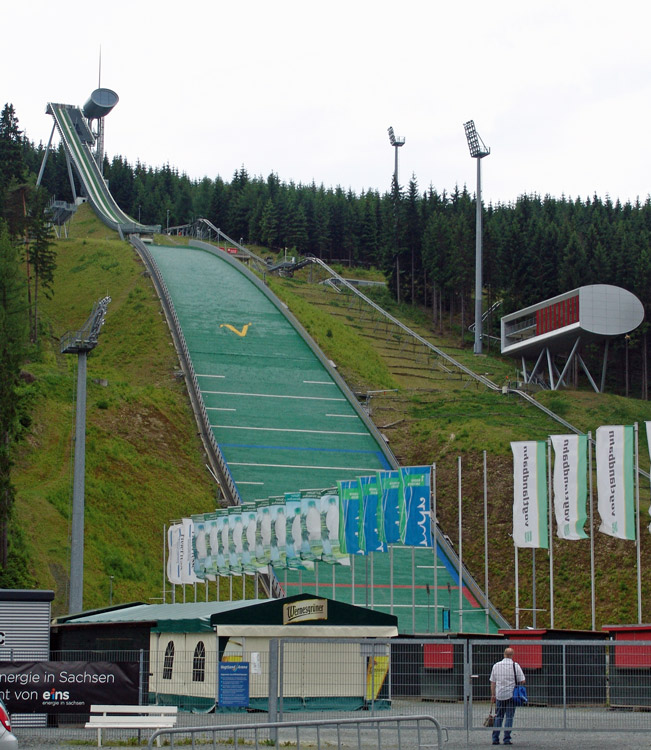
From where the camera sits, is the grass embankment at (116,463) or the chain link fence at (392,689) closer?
the chain link fence at (392,689)

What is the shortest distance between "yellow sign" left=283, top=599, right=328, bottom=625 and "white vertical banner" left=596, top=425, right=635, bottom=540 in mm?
10635

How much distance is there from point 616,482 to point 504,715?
14728 millimetres

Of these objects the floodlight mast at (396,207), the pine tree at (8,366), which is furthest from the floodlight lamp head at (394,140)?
the pine tree at (8,366)

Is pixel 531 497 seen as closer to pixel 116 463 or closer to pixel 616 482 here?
pixel 616 482

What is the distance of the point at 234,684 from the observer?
17.0 meters

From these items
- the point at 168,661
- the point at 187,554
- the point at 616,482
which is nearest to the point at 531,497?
the point at 616,482

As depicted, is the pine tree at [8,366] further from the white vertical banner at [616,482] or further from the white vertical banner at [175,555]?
the white vertical banner at [616,482]

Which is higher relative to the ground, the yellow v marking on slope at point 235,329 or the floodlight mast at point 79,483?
the yellow v marking on slope at point 235,329

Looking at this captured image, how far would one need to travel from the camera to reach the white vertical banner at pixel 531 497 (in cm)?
3253

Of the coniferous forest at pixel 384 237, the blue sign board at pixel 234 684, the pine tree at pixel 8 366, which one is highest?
the coniferous forest at pixel 384 237

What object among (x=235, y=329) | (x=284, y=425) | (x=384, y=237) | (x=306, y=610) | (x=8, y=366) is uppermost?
(x=384, y=237)

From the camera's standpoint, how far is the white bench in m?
16.7

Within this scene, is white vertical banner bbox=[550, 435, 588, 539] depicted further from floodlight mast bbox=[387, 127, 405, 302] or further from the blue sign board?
floodlight mast bbox=[387, 127, 405, 302]

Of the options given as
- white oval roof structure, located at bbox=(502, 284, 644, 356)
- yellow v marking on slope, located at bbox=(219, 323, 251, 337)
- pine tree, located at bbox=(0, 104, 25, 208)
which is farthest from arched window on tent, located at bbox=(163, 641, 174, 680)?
pine tree, located at bbox=(0, 104, 25, 208)
